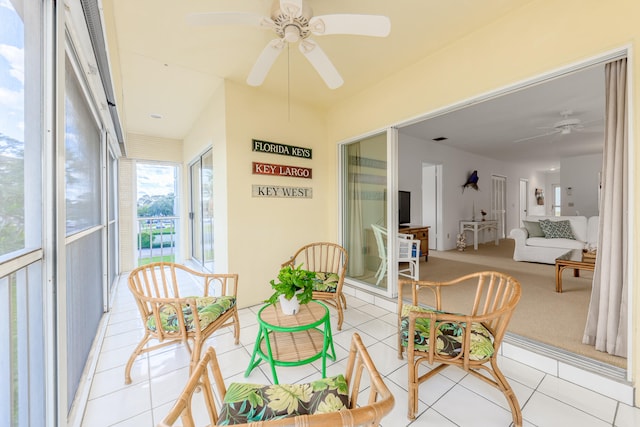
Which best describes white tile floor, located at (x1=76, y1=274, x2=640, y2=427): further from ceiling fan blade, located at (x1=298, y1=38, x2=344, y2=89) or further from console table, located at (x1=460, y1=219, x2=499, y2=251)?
console table, located at (x1=460, y1=219, x2=499, y2=251)

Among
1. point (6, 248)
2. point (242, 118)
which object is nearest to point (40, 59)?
point (6, 248)

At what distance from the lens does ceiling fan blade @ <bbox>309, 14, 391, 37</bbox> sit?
1.49m

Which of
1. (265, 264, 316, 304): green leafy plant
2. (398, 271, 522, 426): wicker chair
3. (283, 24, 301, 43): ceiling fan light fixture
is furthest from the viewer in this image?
(265, 264, 316, 304): green leafy plant

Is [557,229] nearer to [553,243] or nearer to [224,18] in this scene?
[553,243]

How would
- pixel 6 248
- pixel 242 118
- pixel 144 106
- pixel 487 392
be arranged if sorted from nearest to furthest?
pixel 6 248 < pixel 487 392 < pixel 242 118 < pixel 144 106

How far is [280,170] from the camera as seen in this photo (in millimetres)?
3365

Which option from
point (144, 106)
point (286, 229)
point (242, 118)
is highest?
point (144, 106)

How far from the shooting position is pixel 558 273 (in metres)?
3.30

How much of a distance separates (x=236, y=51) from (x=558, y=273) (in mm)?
4685

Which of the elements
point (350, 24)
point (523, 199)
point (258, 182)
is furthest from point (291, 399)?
point (523, 199)

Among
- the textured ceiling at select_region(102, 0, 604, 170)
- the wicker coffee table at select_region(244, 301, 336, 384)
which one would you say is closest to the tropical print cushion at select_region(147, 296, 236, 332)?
the wicker coffee table at select_region(244, 301, 336, 384)

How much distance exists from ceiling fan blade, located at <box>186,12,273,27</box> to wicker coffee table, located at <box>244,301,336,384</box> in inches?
76.7

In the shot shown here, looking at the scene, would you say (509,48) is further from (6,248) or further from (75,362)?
(75,362)

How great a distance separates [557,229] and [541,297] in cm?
286
